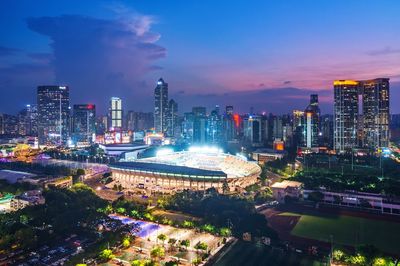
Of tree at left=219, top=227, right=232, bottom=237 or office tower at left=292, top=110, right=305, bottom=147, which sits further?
office tower at left=292, top=110, right=305, bottom=147

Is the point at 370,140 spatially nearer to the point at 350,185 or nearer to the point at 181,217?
the point at 350,185

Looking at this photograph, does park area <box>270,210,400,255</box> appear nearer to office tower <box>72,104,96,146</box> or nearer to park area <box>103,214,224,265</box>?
park area <box>103,214,224,265</box>

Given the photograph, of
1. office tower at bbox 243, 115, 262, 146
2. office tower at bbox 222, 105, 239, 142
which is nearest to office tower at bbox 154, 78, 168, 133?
office tower at bbox 222, 105, 239, 142

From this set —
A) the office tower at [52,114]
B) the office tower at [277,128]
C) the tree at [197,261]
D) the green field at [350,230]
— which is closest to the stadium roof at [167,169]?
the green field at [350,230]

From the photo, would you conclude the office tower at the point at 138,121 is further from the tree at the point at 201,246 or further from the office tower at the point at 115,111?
the tree at the point at 201,246

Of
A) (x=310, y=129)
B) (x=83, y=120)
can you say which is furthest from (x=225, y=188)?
(x=83, y=120)

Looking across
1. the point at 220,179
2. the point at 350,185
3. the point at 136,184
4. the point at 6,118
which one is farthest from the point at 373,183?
the point at 6,118
